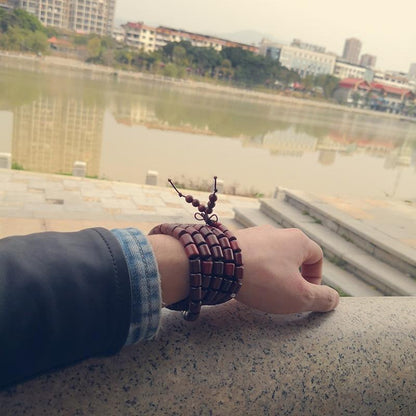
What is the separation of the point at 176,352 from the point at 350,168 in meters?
14.2

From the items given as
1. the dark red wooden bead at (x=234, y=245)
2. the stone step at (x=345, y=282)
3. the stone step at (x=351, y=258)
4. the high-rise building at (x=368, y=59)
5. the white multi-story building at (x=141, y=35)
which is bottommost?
the stone step at (x=345, y=282)

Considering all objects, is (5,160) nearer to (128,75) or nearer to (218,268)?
(218,268)

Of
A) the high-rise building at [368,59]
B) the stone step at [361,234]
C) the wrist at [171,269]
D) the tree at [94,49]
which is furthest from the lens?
the high-rise building at [368,59]

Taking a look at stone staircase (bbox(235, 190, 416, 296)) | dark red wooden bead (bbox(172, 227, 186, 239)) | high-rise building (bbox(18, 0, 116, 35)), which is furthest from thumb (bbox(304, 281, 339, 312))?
high-rise building (bbox(18, 0, 116, 35))

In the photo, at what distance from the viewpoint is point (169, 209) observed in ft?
19.1

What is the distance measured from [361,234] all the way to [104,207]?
114 inches

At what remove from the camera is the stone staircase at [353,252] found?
3.52 metres

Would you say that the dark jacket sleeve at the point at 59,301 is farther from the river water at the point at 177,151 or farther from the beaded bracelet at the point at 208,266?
the river water at the point at 177,151

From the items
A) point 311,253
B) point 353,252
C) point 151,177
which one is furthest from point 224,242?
point 151,177

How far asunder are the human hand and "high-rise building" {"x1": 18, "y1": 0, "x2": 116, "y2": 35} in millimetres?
84667

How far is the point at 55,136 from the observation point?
37.0 ft

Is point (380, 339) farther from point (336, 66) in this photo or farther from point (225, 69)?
point (336, 66)

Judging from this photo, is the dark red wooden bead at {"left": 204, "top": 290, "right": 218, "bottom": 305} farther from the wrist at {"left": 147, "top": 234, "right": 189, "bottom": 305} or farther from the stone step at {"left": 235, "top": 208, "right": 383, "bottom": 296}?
the stone step at {"left": 235, "top": 208, "right": 383, "bottom": 296}

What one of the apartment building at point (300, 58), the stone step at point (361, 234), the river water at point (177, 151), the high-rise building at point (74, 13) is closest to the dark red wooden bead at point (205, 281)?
the stone step at point (361, 234)
